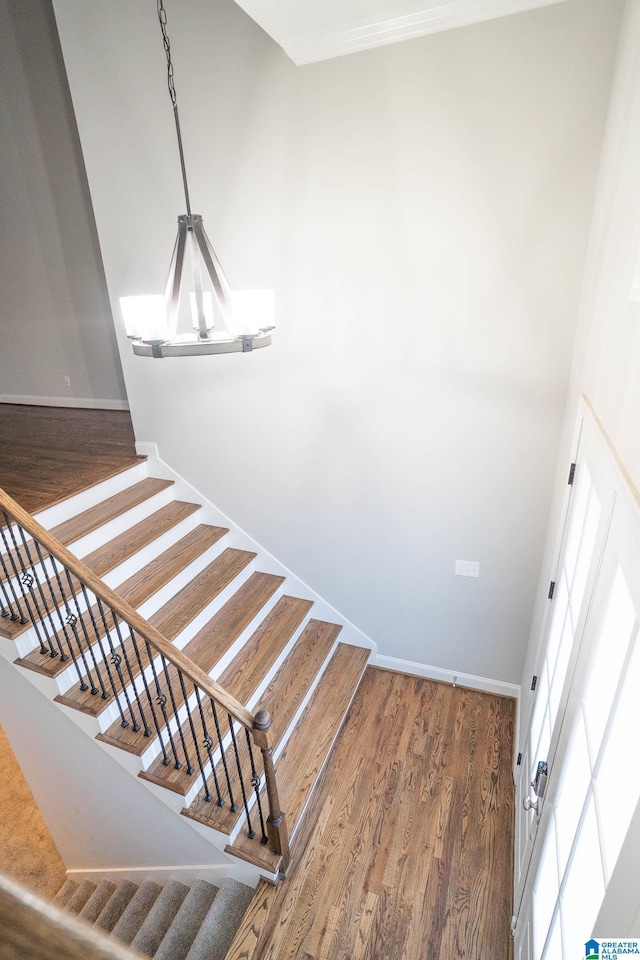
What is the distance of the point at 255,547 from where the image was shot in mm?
4156

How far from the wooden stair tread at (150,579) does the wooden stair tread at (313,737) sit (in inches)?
54.9

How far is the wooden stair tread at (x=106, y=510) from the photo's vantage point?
351 centimetres

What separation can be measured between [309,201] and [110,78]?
5.35 ft

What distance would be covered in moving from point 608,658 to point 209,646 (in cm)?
268

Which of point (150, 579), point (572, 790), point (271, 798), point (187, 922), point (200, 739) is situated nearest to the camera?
point (572, 790)

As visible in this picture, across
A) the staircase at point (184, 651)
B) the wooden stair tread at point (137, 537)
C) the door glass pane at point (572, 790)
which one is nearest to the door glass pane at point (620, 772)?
the door glass pane at point (572, 790)

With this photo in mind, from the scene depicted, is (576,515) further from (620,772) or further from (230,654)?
(230,654)

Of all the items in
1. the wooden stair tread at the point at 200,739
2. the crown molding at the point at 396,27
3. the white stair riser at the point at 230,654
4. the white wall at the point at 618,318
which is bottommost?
the wooden stair tread at the point at 200,739

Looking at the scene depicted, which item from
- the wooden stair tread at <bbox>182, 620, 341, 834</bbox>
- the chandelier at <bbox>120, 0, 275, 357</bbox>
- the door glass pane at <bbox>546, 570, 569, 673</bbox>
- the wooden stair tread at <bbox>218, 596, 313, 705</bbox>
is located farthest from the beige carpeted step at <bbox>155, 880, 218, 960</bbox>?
the chandelier at <bbox>120, 0, 275, 357</bbox>

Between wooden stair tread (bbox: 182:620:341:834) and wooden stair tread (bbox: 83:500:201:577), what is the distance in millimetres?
1402

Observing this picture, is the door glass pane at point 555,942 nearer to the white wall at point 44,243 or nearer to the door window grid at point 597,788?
the door window grid at point 597,788

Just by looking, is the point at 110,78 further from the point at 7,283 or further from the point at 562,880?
the point at 562,880

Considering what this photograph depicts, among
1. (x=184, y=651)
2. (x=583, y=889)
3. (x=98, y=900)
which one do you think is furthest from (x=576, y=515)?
(x=98, y=900)

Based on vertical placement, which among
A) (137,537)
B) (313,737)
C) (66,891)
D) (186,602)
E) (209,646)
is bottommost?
(66,891)
